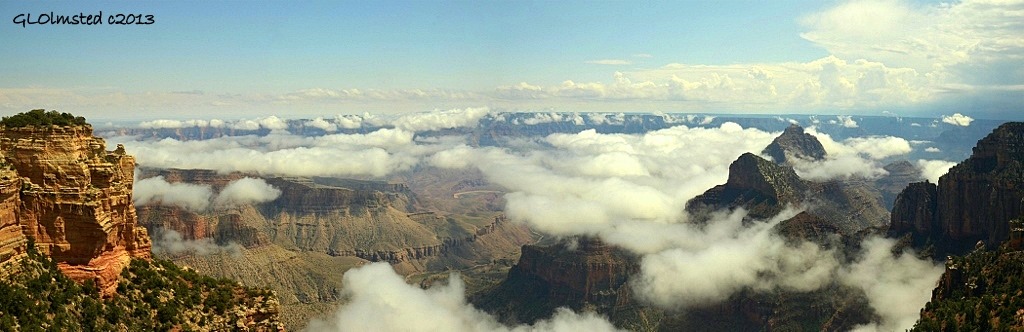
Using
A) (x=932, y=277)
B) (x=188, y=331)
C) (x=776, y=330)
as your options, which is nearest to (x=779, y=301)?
(x=776, y=330)

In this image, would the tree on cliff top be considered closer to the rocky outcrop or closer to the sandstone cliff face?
the sandstone cliff face

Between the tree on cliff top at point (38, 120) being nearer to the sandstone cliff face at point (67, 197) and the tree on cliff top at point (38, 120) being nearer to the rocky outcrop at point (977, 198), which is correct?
the sandstone cliff face at point (67, 197)

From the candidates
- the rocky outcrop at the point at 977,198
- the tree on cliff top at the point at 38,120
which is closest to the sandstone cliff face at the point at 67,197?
the tree on cliff top at the point at 38,120

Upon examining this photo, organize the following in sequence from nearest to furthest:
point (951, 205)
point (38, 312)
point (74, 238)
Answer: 1. point (38, 312)
2. point (74, 238)
3. point (951, 205)

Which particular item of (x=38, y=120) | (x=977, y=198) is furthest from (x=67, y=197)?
(x=977, y=198)

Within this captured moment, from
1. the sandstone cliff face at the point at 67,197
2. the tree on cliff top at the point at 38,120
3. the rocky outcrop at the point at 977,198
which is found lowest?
the rocky outcrop at the point at 977,198

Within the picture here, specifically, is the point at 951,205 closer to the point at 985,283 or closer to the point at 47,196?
the point at 985,283
